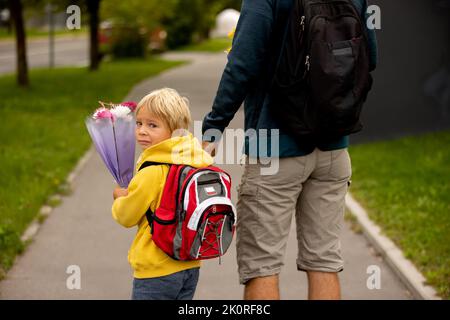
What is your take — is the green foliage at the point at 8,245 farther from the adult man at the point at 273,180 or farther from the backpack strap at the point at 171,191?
the backpack strap at the point at 171,191

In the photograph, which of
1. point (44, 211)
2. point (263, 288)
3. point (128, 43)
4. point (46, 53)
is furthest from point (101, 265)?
point (46, 53)

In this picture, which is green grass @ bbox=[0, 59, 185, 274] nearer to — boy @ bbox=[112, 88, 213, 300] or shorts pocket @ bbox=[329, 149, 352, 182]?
boy @ bbox=[112, 88, 213, 300]

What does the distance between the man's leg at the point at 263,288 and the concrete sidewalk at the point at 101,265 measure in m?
1.43

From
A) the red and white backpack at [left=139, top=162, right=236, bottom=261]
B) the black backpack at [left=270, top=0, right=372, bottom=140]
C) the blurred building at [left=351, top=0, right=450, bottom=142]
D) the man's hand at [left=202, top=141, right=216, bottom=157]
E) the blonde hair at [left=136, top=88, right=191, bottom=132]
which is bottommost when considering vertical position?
the blurred building at [left=351, top=0, right=450, bottom=142]

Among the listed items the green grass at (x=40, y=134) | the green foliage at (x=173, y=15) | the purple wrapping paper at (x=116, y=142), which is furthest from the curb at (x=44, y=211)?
the green foliage at (x=173, y=15)

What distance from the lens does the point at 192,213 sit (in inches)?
124

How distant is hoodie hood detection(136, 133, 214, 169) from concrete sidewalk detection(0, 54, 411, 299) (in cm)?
188

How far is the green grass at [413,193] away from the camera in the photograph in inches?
219

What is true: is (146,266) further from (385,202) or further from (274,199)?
(385,202)

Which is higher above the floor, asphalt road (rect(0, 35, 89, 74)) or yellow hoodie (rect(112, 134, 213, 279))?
yellow hoodie (rect(112, 134, 213, 279))

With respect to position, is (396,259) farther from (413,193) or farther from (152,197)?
(152,197)

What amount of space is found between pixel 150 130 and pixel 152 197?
0.92 ft

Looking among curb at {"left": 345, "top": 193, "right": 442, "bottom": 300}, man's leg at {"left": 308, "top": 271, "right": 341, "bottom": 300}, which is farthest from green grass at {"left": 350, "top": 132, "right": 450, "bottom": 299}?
man's leg at {"left": 308, "top": 271, "right": 341, "bottom": 300}

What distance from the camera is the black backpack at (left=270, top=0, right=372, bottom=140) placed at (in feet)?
10.5
